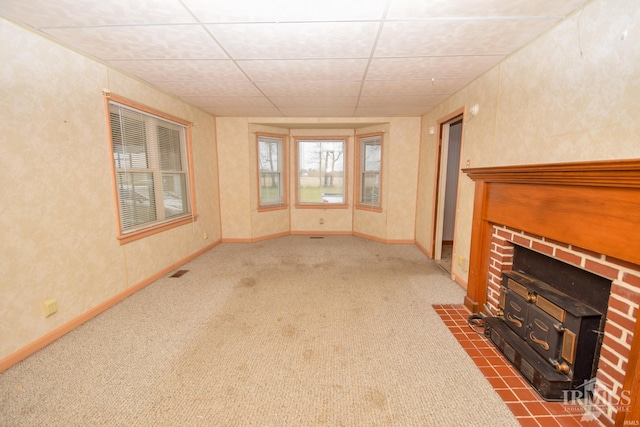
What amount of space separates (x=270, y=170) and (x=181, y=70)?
2908 millimetres

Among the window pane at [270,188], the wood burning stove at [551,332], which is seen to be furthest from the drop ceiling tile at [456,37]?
the window pane at [270,188]

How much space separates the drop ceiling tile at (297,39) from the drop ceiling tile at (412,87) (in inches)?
31.9

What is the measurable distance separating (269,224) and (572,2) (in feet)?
16.3

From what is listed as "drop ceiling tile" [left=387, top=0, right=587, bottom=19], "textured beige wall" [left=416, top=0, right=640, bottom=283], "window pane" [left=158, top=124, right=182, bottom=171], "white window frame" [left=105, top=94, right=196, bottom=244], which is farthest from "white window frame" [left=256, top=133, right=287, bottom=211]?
"drop ceiling tile" [left=387, top=0, right=587, bottom=19]

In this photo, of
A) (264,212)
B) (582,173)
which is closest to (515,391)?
(582,173)

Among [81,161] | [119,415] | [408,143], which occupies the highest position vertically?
[408,143]

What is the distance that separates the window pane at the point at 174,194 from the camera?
3.59 m

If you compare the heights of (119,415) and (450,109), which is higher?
(450,109)

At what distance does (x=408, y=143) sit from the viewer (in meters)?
4.86

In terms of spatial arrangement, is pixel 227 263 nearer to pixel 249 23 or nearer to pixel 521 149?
pixel 249 23

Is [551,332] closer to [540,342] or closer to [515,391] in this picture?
[540,342]

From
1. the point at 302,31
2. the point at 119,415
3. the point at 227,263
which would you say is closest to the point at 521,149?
the point at 302,31

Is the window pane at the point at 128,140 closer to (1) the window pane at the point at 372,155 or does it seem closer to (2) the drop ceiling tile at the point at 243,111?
(2) the drop ceiling tile at the point at 243,111

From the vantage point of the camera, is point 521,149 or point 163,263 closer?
point 521,149
